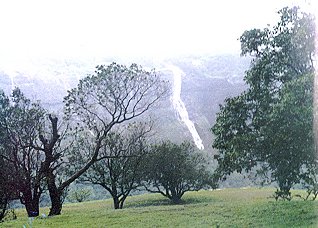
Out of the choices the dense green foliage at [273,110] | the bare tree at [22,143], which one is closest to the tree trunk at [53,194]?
the bare tree at [22,143]

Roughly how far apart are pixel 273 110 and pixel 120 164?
26199mm

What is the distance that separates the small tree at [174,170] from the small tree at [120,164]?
136cm

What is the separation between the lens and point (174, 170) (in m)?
45.9

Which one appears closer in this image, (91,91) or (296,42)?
(296,42)

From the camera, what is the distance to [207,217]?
79.1ft

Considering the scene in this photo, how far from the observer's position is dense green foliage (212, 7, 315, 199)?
64.5ft

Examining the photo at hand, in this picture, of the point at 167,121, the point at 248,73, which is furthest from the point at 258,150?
the point at 167,121

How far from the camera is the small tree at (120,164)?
42688 mm

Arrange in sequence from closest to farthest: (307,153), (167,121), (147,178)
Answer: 1. (307,153)
2. (147,178)
3. (167,121)

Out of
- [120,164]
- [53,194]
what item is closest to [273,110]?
[53,194]

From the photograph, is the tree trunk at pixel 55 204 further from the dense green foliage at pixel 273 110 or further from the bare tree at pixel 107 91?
the dense green foliage at pixel 273 110

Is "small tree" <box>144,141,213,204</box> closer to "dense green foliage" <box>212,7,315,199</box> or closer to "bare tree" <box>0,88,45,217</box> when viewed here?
"bare tree" <box>0,88,45,217</box>

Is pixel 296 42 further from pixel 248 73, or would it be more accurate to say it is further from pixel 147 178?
pixel 147 178

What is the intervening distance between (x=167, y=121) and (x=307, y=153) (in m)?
163
